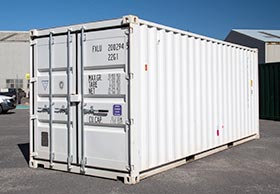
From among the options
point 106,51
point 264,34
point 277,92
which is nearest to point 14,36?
point 264,34

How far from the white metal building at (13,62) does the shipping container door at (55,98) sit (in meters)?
42.3

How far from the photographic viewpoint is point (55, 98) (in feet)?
25.5

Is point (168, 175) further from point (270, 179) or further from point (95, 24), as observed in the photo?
point (95, 24)

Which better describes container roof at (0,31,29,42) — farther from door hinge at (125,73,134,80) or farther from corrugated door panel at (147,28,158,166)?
door hinge at (125,73,134,80)

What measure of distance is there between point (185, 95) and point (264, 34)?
90.2 feet

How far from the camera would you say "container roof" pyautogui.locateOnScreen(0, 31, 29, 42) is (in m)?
49.6

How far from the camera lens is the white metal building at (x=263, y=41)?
2867cm

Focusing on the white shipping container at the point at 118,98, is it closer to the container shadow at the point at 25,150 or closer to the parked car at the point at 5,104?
the container shadow at the point at 25,150

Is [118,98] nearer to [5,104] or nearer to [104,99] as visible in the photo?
[104,99]

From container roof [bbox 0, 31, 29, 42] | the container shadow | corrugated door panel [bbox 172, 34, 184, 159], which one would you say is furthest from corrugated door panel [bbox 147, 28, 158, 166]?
container roof [bbox 0, 31, 29, 42]

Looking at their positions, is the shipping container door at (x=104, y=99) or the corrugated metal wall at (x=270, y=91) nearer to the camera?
the shipping container door at (x=104, y=99)

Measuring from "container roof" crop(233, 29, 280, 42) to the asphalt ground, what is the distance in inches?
875

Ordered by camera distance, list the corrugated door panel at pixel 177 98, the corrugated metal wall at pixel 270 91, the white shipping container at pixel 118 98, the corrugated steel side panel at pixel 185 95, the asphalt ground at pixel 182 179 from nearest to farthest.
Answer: the asphalt ground at pixel 182 179 → the white shipping container at pixel 118 98 → the corrugated steel side panel at pixel 185 95 → the corrugated door panel at pixel 177 98 → the corrugated metal wall at pixel 270 91

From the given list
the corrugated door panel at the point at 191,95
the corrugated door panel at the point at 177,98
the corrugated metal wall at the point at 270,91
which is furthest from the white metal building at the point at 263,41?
the corrugated door panel at the point at 177,98
